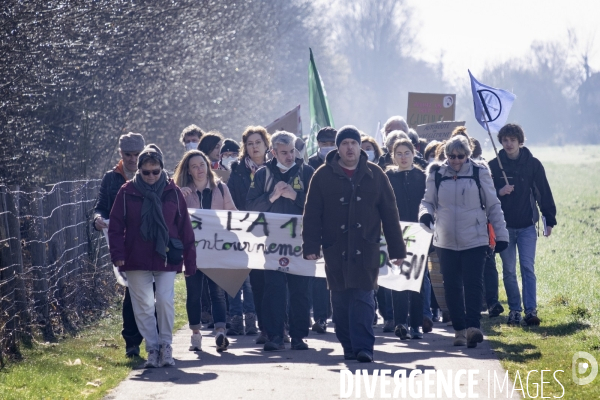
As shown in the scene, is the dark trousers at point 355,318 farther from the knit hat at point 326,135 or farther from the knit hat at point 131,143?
the knit hat at point 326,135

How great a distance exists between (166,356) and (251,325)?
92.7 inches

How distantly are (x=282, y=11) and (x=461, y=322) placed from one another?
2003 inches

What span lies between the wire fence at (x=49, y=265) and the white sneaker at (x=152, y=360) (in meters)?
1.15

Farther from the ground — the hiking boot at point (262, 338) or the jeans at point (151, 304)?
the jeans at point (151, 304)

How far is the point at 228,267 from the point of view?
35.2 ft

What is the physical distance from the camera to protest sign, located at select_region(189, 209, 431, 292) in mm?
10477

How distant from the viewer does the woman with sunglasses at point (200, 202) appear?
995 cm

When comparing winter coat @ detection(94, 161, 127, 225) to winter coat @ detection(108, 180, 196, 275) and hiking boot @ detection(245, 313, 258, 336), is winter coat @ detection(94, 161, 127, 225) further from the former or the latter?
hiking boot @ detection(245, 313, 258, 336)

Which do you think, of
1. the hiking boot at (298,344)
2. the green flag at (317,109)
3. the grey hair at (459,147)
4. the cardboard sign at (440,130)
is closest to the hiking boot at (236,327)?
the hiking boot at (298,344)

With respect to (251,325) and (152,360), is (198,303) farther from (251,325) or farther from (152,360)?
(251,325)

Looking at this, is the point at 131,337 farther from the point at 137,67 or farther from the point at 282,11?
the point at 282,11

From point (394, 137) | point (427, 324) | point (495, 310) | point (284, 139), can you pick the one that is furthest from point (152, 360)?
point (495, 310)

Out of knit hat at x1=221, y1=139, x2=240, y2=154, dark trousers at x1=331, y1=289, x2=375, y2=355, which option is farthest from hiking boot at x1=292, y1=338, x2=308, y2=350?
knit hat at x1=221, y1=139, x2=240, y2=154

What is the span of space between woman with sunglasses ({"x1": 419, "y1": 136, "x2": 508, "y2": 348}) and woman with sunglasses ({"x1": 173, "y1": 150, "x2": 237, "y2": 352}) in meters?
1.96
